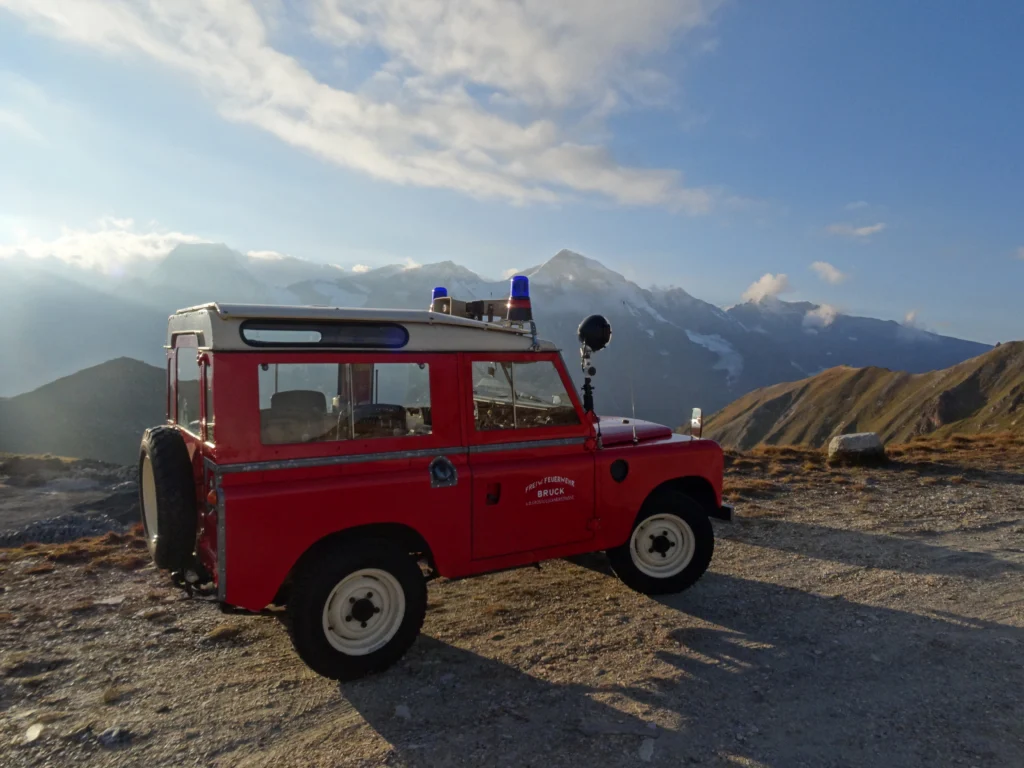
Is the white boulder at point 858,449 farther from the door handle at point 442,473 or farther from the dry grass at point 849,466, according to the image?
the door handle at point 442,473

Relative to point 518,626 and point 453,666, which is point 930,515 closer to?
point 518,626

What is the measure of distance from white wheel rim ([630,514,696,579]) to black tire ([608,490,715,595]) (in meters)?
0.01

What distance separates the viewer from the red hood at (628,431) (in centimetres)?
628

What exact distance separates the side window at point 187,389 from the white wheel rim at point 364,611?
172 cm

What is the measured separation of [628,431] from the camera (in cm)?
648

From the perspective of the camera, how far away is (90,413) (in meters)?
92.3

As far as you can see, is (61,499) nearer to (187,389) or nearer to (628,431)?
(187,389)

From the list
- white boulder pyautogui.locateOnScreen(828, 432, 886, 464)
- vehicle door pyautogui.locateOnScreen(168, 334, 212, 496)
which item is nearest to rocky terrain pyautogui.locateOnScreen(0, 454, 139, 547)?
vehicle door pyautogui.locateOnScreen(168, 334, 212, 496)

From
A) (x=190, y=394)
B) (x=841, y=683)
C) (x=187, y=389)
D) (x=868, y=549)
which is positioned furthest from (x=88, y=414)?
(x=841, y=683)

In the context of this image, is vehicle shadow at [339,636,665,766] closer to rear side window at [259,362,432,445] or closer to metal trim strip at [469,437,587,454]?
metal trim strip at [469,437,587,454]

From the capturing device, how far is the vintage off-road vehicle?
4.47 metres

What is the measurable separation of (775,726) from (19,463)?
29403 millimetres

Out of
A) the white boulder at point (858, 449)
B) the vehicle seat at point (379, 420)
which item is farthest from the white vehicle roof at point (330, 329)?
the white boulder at point (858, 449)

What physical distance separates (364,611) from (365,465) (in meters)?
1.12
